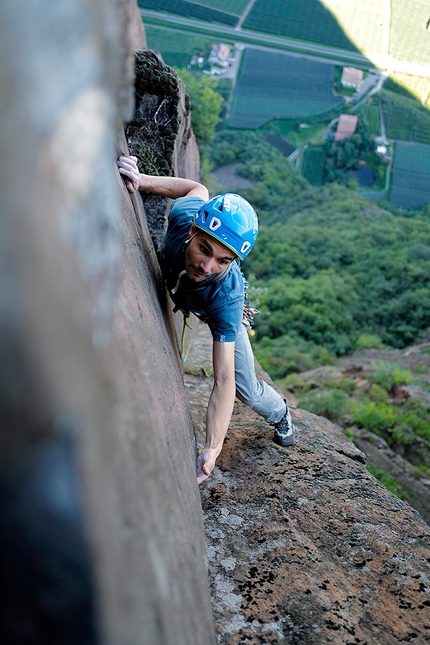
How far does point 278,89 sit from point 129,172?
4318 cm

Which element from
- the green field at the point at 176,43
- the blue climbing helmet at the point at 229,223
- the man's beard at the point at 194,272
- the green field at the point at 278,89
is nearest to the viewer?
the blue climbing helmet at the point at 229,223

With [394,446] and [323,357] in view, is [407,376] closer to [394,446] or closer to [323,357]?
[394,446]

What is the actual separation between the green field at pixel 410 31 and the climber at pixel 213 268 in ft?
160

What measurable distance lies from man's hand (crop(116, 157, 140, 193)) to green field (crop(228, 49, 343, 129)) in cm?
3760

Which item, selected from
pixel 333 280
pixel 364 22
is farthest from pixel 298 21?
pixel 333 280

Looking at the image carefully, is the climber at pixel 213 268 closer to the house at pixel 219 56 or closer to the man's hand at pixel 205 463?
the man's hand at pixel 205 463

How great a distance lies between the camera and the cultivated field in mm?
33938

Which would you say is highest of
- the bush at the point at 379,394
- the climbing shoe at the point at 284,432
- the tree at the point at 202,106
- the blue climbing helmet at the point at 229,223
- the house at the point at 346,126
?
the blue climbing helmet at the point at 229,223

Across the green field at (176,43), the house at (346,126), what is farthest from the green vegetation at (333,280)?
the green field at (176,43)

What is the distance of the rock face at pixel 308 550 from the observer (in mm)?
2131

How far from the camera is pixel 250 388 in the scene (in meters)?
3.35

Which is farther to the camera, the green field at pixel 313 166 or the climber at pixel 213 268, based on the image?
the green field at pixel 313 166

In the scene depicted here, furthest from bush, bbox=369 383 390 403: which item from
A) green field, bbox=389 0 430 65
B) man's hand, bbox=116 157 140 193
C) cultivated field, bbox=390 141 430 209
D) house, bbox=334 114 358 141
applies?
green field, bbox=389 0 430 65

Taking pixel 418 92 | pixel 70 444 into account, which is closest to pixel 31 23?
pixel 70 444
